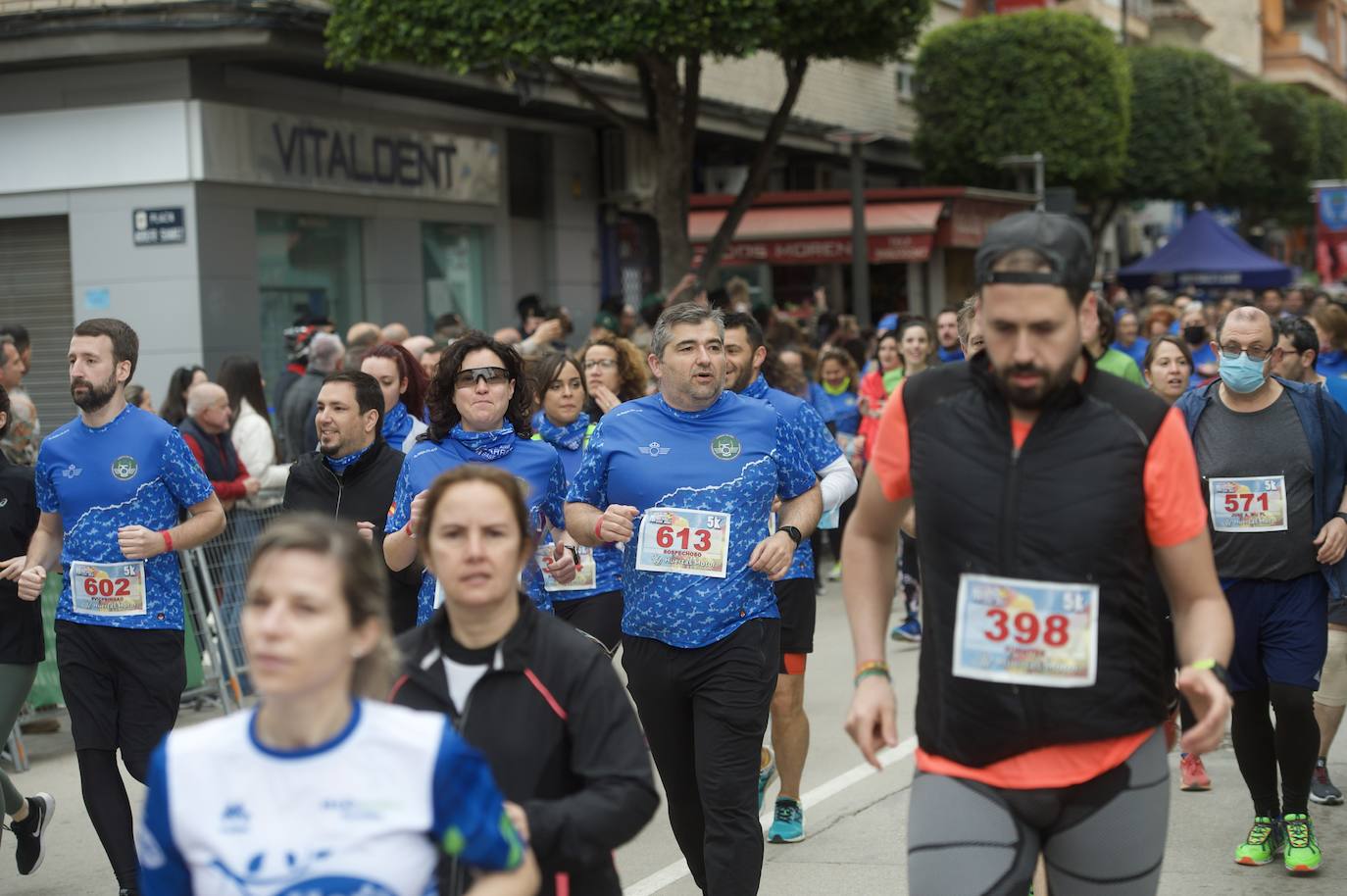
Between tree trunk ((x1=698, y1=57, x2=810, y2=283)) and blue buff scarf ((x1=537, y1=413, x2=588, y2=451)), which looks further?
tree trunk ((x1=698, y1=57, x2=810, y2=283))

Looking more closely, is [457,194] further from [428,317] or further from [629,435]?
[629,435]

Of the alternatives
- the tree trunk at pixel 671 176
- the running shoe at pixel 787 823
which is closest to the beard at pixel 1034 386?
the running shoe at pixel 787 823

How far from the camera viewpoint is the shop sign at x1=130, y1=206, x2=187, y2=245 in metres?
16.5

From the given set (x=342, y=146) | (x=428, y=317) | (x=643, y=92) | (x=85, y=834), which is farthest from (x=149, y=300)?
(x=85, y=834)

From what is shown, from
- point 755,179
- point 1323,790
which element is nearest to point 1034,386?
point 1323,790

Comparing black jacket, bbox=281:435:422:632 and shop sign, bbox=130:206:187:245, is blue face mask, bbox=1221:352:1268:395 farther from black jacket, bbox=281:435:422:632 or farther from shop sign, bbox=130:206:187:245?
shop sign, bbox=130:206:187:245

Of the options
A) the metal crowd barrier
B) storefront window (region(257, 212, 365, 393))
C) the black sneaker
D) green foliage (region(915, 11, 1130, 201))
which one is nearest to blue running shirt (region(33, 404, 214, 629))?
the black sneaker

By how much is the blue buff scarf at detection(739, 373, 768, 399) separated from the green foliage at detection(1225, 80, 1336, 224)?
4384 cm

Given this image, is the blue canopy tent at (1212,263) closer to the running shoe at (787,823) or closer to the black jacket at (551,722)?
the running shoe at (787,823)

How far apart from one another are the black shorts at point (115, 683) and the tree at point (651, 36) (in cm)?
1071

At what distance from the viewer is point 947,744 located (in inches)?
144

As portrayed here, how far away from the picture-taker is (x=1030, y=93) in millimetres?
31781

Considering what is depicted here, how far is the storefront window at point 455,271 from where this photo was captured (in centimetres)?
2069

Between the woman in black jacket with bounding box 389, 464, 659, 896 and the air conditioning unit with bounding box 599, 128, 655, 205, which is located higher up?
the air conditioning unit with bounding box 599, 128, 655, 205
